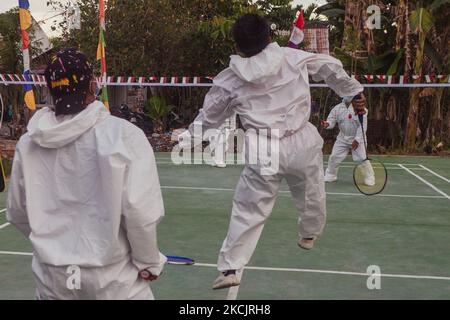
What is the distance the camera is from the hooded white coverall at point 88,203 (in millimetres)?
2451

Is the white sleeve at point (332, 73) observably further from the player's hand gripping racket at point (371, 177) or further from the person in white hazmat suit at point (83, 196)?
→ the player's hand gripping racket at point (371, 177)

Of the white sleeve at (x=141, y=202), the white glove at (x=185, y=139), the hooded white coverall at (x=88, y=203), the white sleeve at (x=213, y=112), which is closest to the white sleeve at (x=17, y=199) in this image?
the hooded white coverall at (x=88, y=203)

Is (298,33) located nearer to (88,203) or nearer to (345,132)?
(88,203)

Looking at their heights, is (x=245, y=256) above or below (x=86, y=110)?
below

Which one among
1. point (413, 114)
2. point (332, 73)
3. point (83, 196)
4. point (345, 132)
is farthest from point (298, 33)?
point (413, 114)

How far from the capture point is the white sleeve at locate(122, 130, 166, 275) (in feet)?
7.98

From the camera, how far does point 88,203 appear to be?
8.34 ft

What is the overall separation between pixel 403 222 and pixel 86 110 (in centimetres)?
578

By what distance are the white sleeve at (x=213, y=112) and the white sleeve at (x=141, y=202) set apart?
2.15 meters

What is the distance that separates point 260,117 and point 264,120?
4cm

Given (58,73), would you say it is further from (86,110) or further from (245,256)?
(245,256)

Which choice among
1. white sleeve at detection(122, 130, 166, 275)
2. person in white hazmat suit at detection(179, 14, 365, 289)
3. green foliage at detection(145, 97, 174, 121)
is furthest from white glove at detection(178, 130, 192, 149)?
green foliage at detection(145, 97, 174, 121)

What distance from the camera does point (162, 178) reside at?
435 inches
